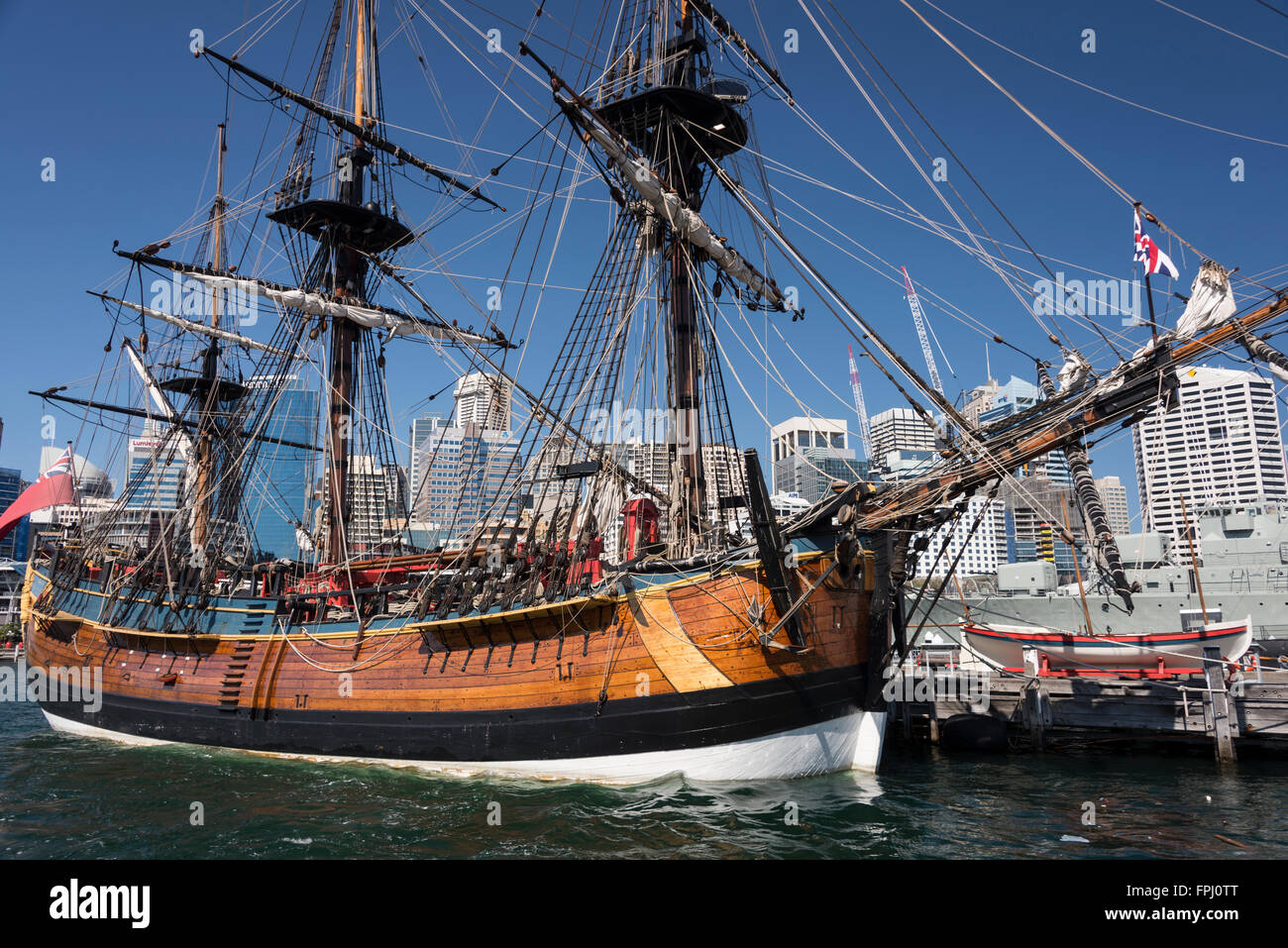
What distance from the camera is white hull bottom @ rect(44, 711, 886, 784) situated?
507 inches

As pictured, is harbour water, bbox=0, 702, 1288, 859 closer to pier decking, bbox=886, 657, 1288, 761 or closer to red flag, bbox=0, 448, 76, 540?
pier decking, bbox=886, 657, 1288, 761

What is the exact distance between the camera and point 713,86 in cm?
1936

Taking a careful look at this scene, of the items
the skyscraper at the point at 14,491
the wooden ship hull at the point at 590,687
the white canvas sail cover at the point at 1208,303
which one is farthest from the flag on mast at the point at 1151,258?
the skyscraper at the point at 14,491

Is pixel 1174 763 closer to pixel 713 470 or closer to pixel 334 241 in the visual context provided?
pixel 713 470

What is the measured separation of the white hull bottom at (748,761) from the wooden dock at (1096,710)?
4.23 meters

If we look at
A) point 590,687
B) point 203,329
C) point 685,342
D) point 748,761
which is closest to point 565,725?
point 590,687

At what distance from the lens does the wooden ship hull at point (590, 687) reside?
1284 cm

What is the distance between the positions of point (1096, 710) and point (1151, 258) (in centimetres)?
1080

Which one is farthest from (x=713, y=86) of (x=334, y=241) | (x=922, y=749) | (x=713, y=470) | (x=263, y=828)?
(x=263, y=828)

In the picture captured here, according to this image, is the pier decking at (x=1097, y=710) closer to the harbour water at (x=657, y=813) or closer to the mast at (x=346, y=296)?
the harbour water at (x=657, y=813)

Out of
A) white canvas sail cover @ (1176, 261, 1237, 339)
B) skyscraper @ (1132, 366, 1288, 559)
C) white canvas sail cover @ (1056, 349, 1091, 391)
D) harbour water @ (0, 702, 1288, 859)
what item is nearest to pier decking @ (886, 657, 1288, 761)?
harbour water @ (0, 702, 1288, 859)
